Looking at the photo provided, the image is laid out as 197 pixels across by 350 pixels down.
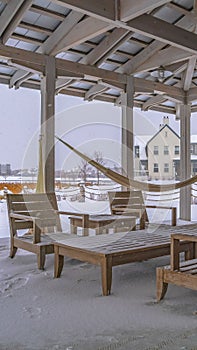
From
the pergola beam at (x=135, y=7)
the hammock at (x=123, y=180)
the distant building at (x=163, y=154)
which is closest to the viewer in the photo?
the pergola beam at (x=135, y=7)

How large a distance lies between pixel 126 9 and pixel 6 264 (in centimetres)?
271

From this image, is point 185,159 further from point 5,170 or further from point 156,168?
point 5,170

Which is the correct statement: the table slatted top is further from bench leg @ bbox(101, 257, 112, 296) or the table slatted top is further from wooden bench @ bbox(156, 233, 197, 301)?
wooden bench @ bbox(156, 233, 197, 301)

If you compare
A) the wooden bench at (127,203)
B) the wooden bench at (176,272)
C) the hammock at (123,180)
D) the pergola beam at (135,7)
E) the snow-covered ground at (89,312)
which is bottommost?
the snow-covered ground at (89,312)

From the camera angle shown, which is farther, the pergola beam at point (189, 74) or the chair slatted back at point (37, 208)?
the pergola beam at point (189, 74)

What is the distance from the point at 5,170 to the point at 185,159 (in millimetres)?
3167

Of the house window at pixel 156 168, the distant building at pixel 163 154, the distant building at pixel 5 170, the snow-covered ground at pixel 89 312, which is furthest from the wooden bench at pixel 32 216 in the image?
the house window at pixel 156 168

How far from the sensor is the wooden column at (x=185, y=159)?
259 inches

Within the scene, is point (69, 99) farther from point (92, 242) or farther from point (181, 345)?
point (181, 345)

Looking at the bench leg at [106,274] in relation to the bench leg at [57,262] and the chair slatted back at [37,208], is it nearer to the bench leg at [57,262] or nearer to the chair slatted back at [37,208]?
the bench leg at [57,262]

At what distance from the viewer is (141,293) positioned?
272 centimetres

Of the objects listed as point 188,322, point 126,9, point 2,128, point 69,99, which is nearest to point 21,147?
point 2,128

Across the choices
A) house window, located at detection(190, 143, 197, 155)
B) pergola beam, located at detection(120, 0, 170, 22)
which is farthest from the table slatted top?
house window, located at detection(190, 143, 197, 155)

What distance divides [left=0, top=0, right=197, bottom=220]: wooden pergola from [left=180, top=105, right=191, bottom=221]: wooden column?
37 centimetres
